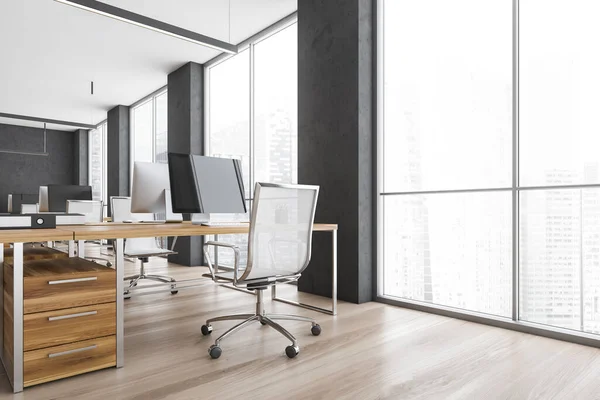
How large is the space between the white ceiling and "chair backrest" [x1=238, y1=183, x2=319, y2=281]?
303cm

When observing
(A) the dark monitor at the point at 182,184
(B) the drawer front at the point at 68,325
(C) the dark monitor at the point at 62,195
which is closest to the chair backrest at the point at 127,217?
(C) the dark monitor at the point at 62,195

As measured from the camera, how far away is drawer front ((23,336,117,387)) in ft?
6.19

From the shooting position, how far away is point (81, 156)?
11.5m

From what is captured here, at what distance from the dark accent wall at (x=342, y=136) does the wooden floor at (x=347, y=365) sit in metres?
0.77

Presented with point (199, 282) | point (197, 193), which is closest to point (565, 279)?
point (197, 193)

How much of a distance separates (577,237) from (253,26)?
13.7 ft

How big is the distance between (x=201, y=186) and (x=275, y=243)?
0.83m

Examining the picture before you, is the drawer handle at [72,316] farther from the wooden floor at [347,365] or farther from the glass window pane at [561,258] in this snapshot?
the glass window pane at [561,258]

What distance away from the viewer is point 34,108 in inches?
362

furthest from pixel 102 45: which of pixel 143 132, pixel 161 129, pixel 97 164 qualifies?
pixel 97 164

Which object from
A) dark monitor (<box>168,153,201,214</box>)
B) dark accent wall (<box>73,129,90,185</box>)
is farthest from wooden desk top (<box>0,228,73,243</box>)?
dark accent wall (<box>73,129,90,185</box>)

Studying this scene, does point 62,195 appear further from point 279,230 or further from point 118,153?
point 118,153

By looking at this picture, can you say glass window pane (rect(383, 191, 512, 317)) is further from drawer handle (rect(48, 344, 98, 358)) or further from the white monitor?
drawer handle (rect(48, 344, 98, 358))

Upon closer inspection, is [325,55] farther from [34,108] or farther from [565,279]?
[34,108]
